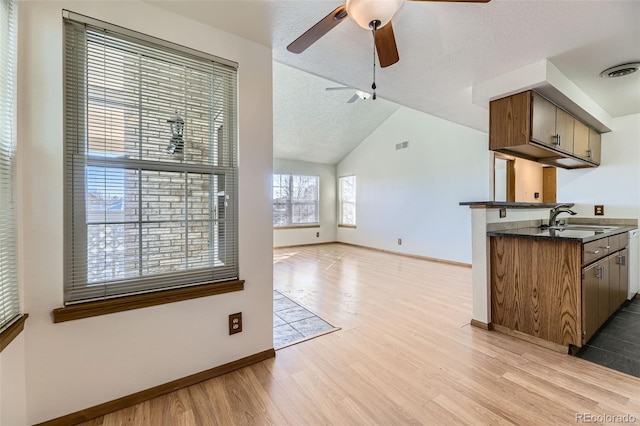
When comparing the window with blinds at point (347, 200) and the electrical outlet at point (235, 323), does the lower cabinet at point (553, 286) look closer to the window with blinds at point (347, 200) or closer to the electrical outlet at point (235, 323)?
the electrical outlet at point (235, 323)

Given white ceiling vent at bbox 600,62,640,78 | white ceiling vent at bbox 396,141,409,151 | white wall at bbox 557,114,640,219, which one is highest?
white ceiling vent at bbox 396,141,409,151

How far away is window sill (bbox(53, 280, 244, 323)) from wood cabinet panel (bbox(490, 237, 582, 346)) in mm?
2200

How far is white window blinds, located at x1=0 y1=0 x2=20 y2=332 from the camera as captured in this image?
1.21m

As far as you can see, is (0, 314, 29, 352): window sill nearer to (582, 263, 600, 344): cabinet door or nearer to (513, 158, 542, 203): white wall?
(582, 263, 600, 344): cabinet door

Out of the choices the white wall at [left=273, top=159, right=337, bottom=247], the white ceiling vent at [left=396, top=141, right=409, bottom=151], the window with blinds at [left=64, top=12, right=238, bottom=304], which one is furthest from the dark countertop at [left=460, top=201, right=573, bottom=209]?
the white wall at [left=273, top=159, right=337, bottom=247]

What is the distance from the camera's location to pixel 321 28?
1.45 metres

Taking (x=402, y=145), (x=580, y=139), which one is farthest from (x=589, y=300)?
(x=402, y=145)

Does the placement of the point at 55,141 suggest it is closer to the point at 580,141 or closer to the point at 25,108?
the point at 25,108

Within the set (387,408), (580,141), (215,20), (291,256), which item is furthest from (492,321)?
(291,256)

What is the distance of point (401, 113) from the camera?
20.5ft

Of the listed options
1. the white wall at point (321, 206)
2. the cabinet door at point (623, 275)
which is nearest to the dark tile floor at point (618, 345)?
the cabinet door at point (623, 275)

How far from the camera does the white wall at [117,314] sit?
1.34 metres

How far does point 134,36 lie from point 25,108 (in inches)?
25.8

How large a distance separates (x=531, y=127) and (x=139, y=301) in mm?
2996
